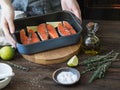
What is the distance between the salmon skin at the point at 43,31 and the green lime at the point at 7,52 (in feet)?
0.48

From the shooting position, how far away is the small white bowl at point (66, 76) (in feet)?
3.37

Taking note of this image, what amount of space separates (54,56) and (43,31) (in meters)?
0.16

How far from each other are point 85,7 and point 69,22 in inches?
39.8

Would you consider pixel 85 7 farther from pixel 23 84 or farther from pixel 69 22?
pixel 23 84

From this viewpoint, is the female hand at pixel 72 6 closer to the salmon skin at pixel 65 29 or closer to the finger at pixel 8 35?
the salmon skin at pixel 65 29

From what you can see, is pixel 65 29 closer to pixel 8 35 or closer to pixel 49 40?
pixel 49 40

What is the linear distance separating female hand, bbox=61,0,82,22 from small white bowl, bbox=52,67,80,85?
0.36 m

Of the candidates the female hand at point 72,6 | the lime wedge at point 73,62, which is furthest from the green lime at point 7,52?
the female hand at point 72,6

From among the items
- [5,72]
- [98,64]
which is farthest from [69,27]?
[5,72]

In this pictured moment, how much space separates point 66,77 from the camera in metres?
1.05

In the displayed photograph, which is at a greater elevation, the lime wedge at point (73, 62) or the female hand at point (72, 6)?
the female hand at point (72, 6)

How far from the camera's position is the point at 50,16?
133cm

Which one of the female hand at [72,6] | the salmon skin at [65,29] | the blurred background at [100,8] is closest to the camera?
the salmon skin at [65,29]

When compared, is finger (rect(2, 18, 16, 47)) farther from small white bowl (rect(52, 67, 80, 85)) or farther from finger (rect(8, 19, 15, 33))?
small white bowl (rect(52, 67, 80, 85))
